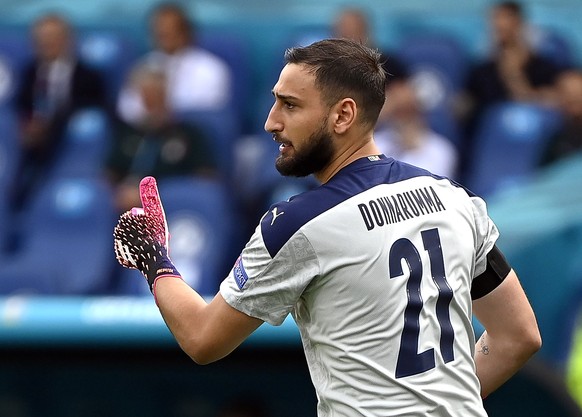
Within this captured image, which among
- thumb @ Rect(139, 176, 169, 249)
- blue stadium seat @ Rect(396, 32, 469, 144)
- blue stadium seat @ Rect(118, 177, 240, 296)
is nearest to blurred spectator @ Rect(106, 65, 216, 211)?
blue stadium seat @ Rect(118, 177, 240, 296)

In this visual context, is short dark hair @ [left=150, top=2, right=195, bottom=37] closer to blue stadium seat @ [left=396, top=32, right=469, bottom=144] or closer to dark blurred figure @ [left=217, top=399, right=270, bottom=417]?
blue stadium seat @ [left=396, top=32, right=469, bottom=144]

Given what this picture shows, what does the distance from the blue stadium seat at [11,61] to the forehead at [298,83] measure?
571 centimetres

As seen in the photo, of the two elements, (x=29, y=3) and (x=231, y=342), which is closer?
(x=231, y=342)

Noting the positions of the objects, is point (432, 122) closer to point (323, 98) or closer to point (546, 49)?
point (546, 49)

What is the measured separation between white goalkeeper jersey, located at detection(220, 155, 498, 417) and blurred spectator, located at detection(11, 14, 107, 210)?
5223 millimetres

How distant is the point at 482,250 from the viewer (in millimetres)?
3176

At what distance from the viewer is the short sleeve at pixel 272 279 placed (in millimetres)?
2887

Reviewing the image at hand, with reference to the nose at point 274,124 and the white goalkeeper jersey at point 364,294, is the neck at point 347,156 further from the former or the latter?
the nose at point 274,124

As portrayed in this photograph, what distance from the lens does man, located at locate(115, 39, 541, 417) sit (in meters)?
2.89

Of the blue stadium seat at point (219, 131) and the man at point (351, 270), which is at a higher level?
the blue stadium seat at point (219, 131)

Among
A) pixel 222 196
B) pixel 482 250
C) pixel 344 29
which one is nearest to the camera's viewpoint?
pixel 482 250

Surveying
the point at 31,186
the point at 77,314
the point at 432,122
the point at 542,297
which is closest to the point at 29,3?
the point at 31,186

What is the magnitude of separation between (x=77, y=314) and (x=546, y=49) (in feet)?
12.6

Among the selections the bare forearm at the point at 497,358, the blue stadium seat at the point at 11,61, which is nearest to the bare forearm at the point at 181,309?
the bare forearm at the point at 497,358
